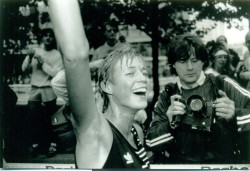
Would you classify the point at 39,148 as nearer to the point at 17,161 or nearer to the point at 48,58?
the point at 17,161

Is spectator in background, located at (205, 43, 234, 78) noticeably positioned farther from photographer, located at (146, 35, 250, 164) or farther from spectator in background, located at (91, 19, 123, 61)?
spectator in background, located at (91, 19, 123, 61)

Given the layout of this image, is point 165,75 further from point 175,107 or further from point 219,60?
point 219,60

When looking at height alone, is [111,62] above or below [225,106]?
above

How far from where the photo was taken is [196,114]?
344cm

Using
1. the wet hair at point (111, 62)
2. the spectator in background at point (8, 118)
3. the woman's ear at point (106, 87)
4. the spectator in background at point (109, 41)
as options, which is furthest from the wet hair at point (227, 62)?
the spectator in background at point (8, 118)

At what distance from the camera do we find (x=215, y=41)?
3.44 m

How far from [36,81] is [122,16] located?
0.89m

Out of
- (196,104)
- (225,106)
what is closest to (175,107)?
(196,104)

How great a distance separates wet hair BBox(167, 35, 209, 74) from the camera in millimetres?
3441

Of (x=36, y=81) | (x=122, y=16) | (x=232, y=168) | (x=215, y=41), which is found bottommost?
(x=232, y=168)

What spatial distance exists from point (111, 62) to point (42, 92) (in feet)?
2.13

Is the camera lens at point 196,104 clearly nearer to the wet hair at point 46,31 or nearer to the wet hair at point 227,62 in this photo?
the wet hair at point 227,62

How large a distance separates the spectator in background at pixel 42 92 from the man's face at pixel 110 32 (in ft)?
1.44

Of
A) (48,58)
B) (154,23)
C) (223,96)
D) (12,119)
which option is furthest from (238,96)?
(12,119)
